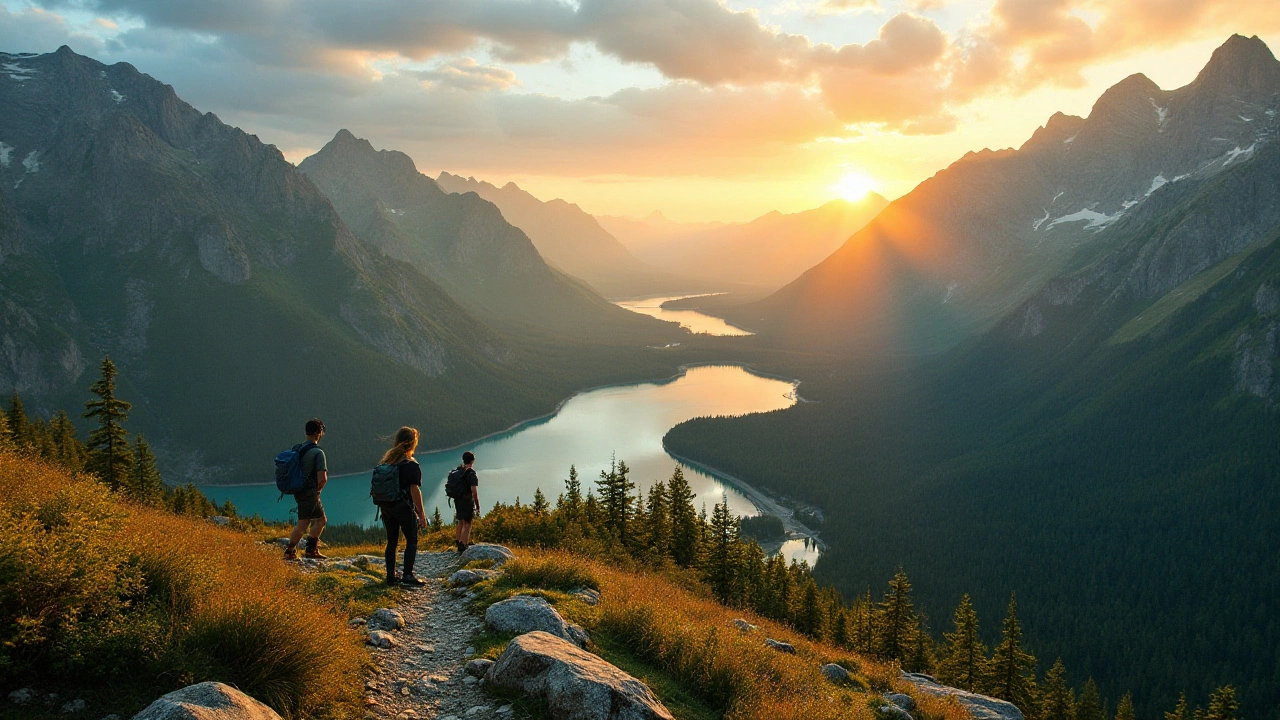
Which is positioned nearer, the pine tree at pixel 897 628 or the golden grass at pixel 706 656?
the golden grass at pixel 706 656

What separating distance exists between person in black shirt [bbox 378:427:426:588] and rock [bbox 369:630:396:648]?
3.99 meters

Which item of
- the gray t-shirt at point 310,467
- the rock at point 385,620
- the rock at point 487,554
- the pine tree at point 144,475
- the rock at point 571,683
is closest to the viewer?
the rock at point 571,683

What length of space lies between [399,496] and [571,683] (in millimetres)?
8944

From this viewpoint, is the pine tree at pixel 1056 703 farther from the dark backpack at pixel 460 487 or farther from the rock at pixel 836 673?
the dark backpack at pixel 460 487

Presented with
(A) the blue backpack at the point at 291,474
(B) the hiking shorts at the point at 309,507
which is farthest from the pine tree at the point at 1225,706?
(A) the blue backpack at the point at 291,474

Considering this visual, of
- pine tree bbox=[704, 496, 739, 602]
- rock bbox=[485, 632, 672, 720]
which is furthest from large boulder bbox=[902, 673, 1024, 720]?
pine tree bbox=[704, 496, 739, 602]

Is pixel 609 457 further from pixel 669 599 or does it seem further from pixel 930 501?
pixel 669 599

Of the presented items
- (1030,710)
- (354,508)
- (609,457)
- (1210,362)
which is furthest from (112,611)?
(1210,362)

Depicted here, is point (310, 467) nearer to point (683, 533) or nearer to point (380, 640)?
point (380, 640)

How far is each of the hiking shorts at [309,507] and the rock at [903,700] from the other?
1642cm

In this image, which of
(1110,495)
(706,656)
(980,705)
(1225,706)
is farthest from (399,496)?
(1110,495)

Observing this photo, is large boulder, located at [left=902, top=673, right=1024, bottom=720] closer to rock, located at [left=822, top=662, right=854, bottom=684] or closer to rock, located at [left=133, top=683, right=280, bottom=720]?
rock, located at [left=822, top=662, right=854, bottom=684]

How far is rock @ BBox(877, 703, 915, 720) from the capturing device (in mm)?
15000

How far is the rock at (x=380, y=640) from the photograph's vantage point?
13039mm
